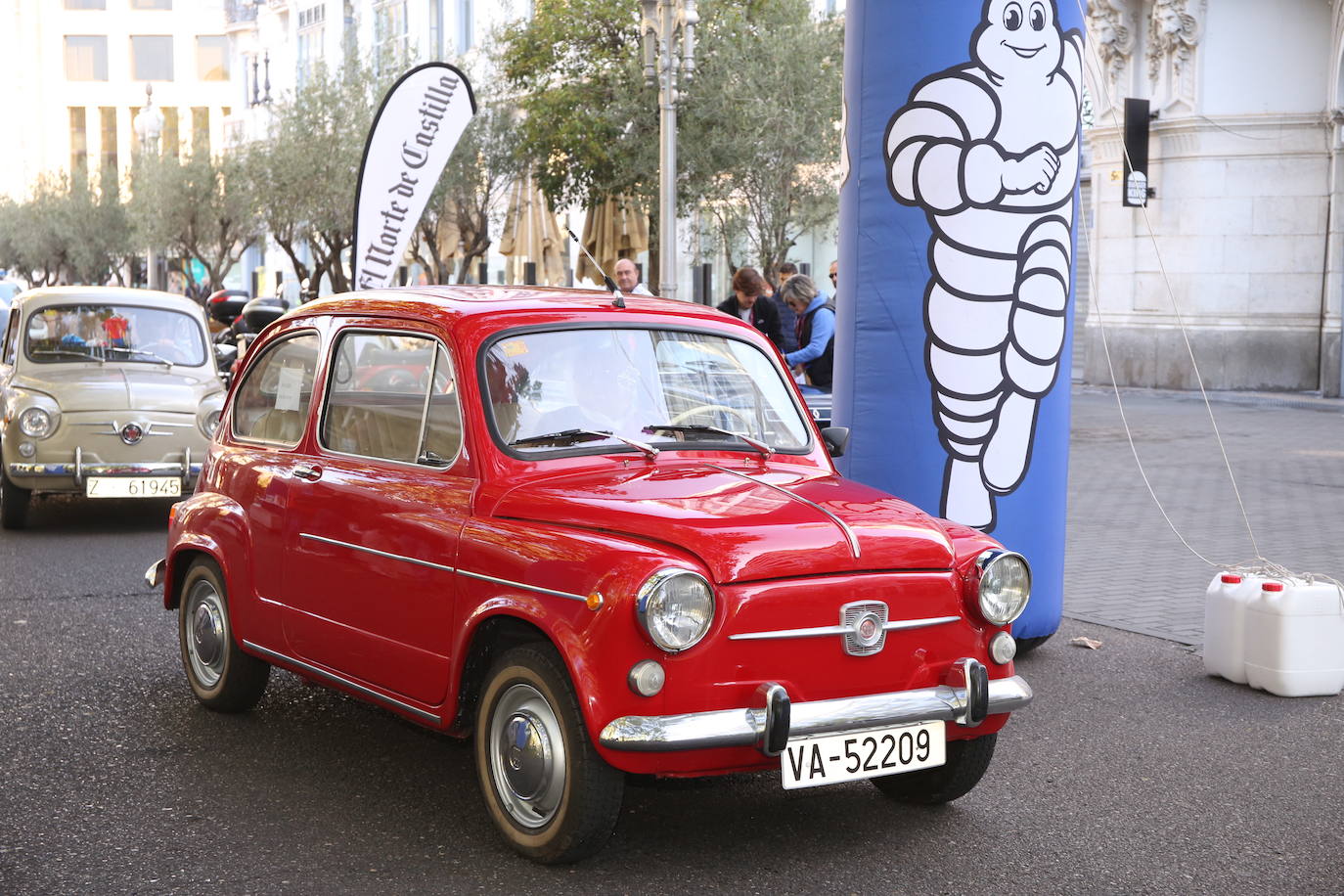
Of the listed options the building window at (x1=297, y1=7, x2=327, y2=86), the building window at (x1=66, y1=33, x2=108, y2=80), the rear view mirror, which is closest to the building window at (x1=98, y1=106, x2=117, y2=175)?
the building window at (x1=66, y1=33, x2=108, y2=80)

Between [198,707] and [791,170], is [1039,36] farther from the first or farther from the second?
[791,170]

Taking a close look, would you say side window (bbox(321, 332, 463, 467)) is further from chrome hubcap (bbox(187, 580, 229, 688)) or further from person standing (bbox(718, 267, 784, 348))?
person standing (bbox(718, 267, 784, 348))

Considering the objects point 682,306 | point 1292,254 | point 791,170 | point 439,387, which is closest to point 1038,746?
point 682,306

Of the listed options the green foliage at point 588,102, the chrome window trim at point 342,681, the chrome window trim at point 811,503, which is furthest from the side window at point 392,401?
the green foliage at point 588,102

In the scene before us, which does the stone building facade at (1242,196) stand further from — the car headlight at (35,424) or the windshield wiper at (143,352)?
the car headlight at (35,424)

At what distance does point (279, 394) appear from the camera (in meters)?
6.20

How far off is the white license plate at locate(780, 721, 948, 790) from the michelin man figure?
9.13 feet

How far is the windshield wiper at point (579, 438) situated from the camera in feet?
16.8

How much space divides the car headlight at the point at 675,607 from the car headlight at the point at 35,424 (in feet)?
26.9

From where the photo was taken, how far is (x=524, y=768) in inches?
181

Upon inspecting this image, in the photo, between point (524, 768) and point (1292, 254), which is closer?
point (524, 768)

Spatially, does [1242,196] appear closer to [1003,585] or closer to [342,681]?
[1003,585]

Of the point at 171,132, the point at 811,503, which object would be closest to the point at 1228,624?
the point at 811,503

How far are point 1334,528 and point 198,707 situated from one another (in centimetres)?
803
